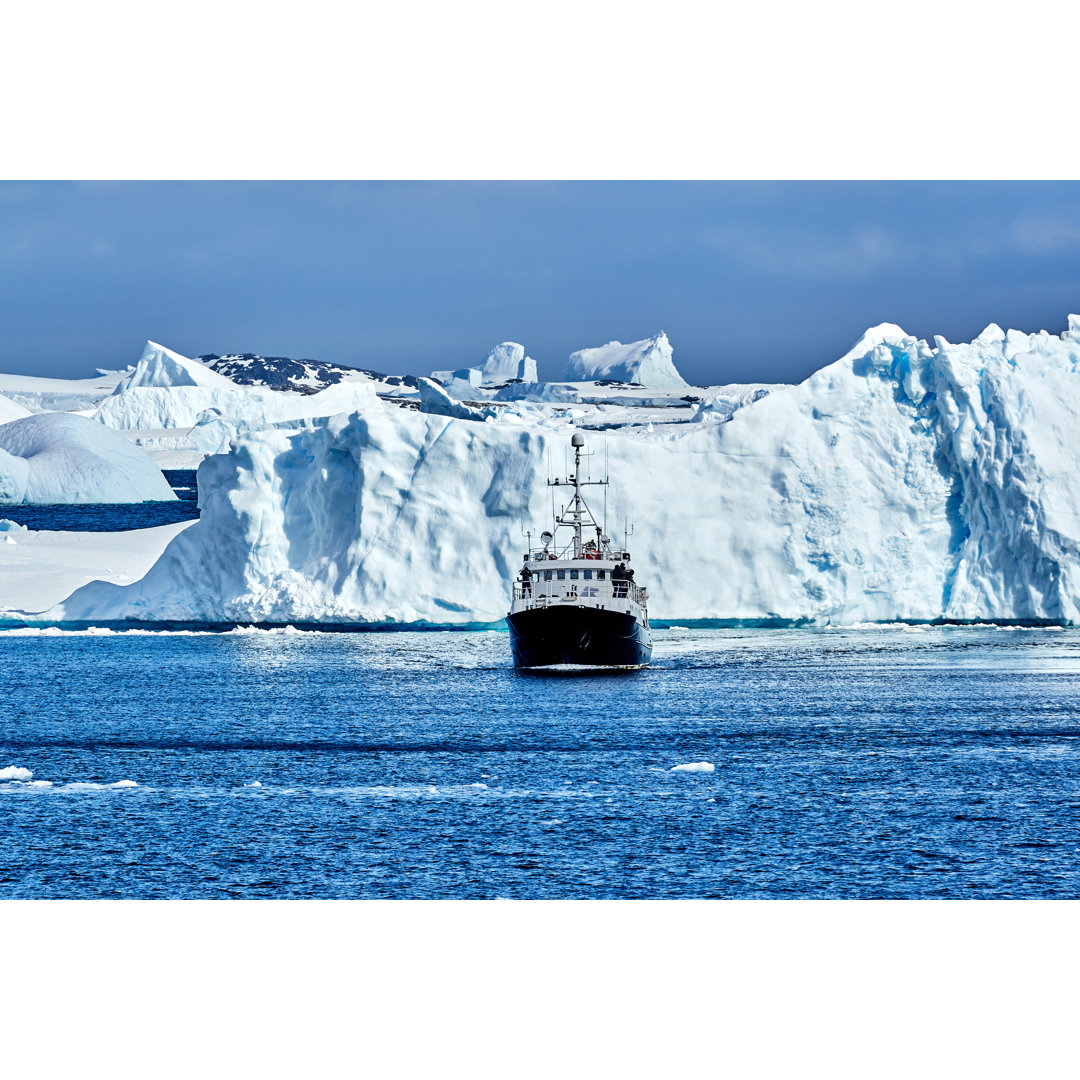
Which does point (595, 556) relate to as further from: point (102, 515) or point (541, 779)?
point (102, 515)

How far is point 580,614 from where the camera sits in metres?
33.0

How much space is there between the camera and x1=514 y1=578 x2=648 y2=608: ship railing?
3356 cm

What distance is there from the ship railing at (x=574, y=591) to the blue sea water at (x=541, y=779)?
2.12 metres

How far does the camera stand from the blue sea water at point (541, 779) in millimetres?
15070

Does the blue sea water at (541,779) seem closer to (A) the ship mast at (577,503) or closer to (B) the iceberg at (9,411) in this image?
(A) the ship mast at (577,503)

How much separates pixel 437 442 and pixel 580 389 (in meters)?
44.1

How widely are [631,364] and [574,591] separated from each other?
5319cm

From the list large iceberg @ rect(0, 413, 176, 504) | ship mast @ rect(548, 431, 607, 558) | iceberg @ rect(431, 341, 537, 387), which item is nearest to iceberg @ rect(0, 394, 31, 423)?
large iceberg @ rect(0, 413, 176, 504)

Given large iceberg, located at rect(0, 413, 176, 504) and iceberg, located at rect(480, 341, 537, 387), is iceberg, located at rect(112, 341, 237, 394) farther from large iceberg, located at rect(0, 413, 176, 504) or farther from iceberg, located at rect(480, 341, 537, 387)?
large iceberg, located at rect(0, 413, 176, 504)

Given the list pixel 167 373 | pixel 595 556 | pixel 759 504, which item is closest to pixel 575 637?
pixel 595 556

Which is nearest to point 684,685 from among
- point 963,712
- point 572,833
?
point 963,712

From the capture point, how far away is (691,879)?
1493cm
